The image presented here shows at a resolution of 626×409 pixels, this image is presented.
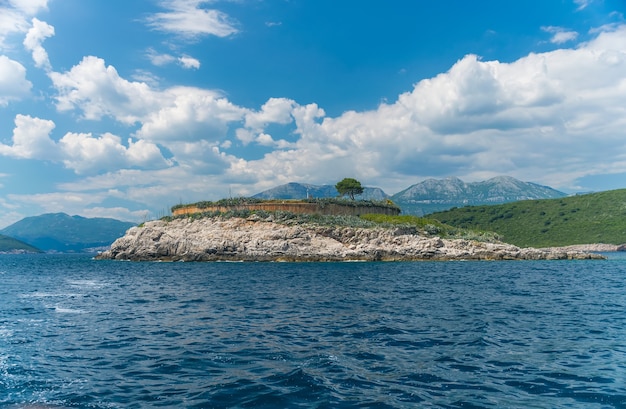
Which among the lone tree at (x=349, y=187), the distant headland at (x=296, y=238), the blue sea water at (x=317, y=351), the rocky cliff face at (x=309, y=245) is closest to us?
the blue sea water at (x=317, y=351)

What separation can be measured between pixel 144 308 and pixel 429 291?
21.4m

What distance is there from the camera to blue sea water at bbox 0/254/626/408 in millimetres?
12273

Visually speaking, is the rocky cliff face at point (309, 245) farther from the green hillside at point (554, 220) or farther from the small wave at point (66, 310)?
the green hillside at point (554, 220)

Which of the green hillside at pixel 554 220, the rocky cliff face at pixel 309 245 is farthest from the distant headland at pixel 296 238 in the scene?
the green hillside at pixel 554 220

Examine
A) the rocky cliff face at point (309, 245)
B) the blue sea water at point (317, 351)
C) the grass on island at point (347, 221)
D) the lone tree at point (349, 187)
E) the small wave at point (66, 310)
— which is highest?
the lone tree at point (349, 187)

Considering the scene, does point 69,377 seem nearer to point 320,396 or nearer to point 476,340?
point 320,396

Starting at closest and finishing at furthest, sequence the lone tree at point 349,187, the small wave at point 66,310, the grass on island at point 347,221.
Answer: the small wave at point 66,310, the grass on island at point 347,221, the lone tree at point 349,187

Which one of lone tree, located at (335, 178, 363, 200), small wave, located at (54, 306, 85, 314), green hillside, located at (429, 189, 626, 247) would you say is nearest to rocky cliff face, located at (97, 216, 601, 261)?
lone tree, located at (335, 178, 363, 200)

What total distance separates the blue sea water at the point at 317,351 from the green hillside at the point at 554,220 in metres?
129

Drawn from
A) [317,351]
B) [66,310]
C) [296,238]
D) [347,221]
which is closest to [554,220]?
[347,221]

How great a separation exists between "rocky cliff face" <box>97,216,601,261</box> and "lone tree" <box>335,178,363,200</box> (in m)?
39.7

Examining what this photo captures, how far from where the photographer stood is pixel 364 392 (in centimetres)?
1254

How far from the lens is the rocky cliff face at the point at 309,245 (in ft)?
272

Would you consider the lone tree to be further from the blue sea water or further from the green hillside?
the blue sea water
